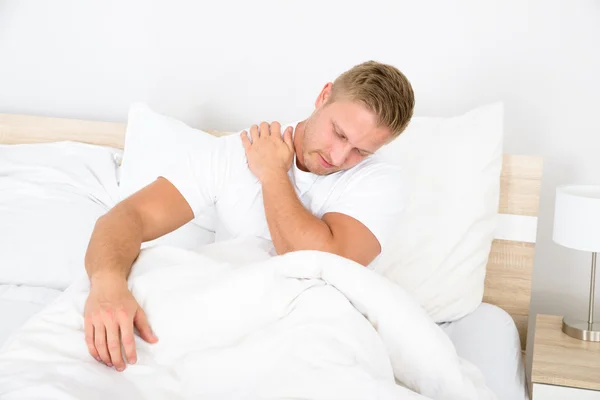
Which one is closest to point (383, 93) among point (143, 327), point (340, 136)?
point (340, 136)

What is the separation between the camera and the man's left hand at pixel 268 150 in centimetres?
176

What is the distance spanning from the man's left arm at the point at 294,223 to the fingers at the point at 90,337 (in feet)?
1.63

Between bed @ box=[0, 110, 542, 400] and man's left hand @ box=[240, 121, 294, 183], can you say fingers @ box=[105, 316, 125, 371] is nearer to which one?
man's left hand @ box=[240, 121, 294, 183]

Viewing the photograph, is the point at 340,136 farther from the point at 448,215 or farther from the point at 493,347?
the point at 493,347

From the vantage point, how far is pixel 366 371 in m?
1.19

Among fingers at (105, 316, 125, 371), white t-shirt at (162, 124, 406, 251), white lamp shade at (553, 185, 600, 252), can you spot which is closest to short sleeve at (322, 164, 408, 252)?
white t-shirt at (162, 124, 406, 251)

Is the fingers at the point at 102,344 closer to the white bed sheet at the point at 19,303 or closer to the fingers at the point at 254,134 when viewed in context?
the white bed sheet at the point at 19,303

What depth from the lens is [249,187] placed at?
1.82 meters

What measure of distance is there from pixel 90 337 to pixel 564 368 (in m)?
1.19

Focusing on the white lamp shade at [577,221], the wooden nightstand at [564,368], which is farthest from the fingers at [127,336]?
the white lamp shade at [577,221]

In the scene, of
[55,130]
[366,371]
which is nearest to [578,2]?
[366,371]

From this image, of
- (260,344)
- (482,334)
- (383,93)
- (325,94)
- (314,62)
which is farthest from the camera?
(314,62)

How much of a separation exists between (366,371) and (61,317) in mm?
543

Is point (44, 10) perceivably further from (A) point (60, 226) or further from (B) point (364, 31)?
(B) point (364, 31)
